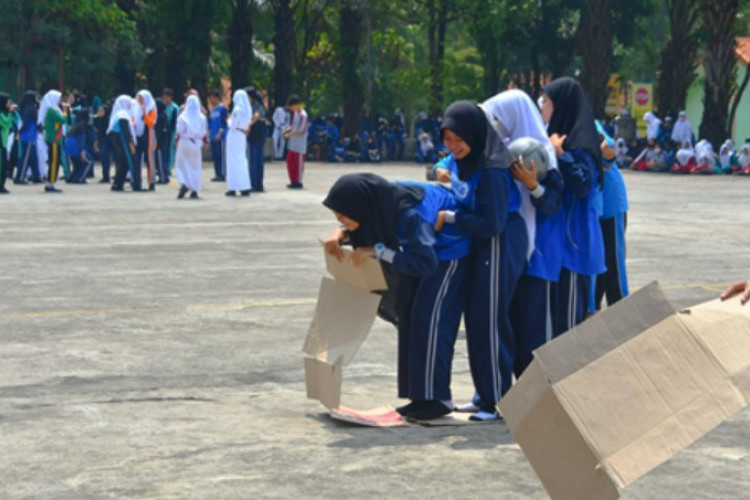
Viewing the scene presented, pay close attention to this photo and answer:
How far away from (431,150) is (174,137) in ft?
46.4

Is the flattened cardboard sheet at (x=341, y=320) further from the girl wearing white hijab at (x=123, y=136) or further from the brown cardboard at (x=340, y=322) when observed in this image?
the girl wearing white hijab at (x=123, y=136)

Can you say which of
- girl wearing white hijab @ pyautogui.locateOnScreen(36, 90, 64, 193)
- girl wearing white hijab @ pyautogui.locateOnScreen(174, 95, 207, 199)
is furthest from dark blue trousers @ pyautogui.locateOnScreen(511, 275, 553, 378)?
girl wearing white hijab @ pyautogui.locateOnScreen(36, 90, 64, 193)

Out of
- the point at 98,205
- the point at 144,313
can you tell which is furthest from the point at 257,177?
the point at 144,313

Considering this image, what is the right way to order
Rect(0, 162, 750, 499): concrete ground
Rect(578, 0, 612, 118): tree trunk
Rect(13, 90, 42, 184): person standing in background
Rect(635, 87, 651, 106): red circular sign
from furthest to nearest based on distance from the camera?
Rect(635, 87, 651, 106): red circular sign, Rect(578, 0, 612, 118): tree trunk, Rect(13, 90, 42, 184): person standing in background, Rect(0, 162, 750, 499): concrete ground

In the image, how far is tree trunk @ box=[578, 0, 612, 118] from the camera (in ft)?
129

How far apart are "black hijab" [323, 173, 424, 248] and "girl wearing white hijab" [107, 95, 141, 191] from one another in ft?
60.0

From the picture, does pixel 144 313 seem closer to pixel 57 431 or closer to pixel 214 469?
pixel 57 431

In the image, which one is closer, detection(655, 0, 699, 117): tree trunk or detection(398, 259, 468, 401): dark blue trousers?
detection(398, 259, 468, 401): dark blue trousers

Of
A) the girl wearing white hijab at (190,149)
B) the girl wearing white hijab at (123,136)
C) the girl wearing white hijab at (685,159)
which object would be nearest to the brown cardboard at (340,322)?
the girl wearing white hijab at (190,149)

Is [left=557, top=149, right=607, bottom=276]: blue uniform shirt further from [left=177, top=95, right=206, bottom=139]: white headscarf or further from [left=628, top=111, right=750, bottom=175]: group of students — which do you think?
[left=628, top=111, right=750, bottom=175]: group of students

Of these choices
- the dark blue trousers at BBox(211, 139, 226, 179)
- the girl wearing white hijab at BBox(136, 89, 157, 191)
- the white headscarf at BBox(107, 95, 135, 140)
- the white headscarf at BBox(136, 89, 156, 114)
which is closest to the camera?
the white headscarf at BBox(107, 95, 135, 140)

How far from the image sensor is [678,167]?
120 ft

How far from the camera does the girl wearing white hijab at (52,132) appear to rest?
25750 millimetres

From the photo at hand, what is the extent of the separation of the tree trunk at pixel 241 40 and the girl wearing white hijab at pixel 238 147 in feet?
53.3
